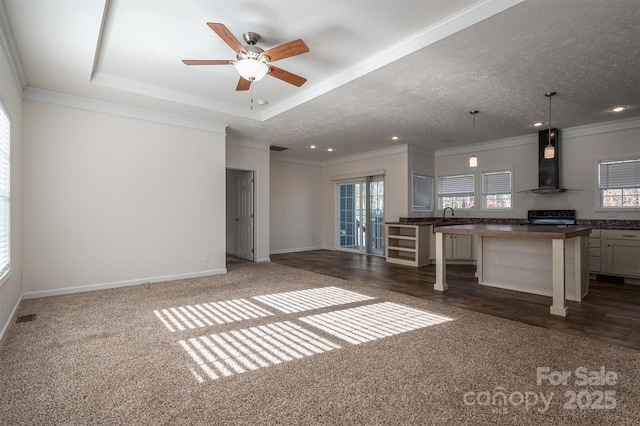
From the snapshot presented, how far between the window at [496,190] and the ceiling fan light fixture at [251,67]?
5735 mm

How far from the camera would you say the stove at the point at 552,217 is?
18.6 feet

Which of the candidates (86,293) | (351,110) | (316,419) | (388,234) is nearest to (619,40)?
(351,110)

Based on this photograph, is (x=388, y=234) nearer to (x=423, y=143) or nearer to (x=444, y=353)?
(x=423, y=143)

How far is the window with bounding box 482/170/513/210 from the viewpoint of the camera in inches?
259

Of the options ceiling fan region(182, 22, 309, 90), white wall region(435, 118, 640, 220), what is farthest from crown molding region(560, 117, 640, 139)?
ceiling fan region(182, 22, 309, 90)

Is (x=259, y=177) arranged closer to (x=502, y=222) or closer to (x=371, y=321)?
(x=371, y=321)

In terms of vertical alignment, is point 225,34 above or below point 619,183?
above

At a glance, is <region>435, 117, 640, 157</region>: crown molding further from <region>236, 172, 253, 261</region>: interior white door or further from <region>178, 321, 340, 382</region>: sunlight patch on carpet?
<region>178, 321, 340, 382</region>: sunlight patch on carpet

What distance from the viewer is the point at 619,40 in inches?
109

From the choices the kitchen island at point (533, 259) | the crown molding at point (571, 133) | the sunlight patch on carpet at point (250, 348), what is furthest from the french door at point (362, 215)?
the sunlight patch on carpet at point (250, 348)

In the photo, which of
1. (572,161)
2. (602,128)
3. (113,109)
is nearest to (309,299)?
(113,109)

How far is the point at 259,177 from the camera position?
6.80 m

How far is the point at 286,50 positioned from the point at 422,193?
18.3 feet

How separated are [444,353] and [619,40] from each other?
3.10 meters
